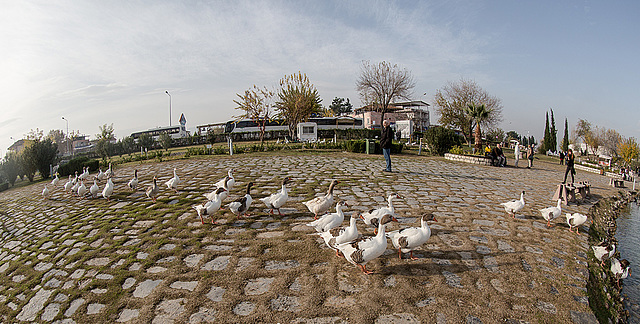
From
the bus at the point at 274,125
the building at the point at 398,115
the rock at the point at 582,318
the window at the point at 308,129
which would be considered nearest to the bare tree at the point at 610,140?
the building at the point at 398,115

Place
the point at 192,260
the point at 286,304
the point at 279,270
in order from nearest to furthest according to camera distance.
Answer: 1. the point at 286,304
2. the point at 279,270
3. the point at 192,260

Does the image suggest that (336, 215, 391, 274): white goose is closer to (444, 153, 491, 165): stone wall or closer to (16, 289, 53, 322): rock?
(16, 289, 53, 322): rock

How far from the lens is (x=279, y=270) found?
3.84 m

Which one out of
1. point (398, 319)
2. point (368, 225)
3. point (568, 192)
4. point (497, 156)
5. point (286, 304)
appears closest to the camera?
point (398, 319)

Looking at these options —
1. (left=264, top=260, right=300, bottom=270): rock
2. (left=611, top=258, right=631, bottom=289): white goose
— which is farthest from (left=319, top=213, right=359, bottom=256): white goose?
(left=611, top=258, right=631, bottom=289): white goose

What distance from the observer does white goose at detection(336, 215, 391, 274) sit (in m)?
3.62

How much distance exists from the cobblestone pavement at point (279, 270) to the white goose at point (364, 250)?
223mm

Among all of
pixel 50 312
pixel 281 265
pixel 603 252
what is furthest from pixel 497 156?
pixel 50 312

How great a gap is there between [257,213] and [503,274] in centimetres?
425

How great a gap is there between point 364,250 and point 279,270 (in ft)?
3.62

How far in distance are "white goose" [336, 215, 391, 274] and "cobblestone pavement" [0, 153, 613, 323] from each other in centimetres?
22

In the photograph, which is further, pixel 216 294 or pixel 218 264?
pixel 218 264

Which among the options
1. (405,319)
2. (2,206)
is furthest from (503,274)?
(2,206)

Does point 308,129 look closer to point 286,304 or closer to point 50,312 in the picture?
point 50,312
